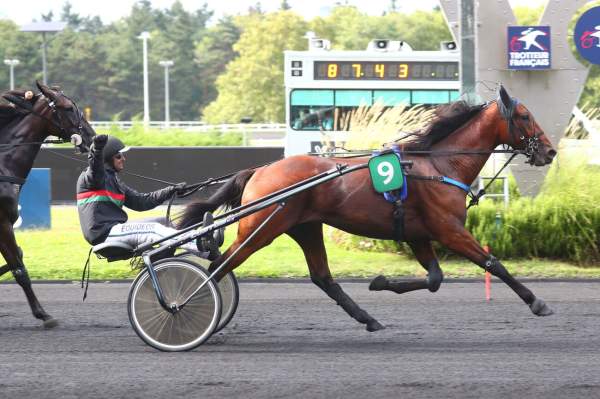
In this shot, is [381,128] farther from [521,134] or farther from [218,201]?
[218,201]

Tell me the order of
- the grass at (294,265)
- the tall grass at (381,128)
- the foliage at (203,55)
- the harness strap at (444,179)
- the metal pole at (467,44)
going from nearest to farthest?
the harness strap at (444,179), the grass at (294,265), the metal pole at (467,44), the tall grass at (381,128), the foliage at (203,55)

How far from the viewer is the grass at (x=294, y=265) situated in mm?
11281

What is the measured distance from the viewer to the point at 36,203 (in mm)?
15984

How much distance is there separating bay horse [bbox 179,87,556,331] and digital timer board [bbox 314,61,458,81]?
14.8 m

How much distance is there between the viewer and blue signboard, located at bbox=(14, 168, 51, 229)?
15.8m

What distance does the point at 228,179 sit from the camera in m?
7.73

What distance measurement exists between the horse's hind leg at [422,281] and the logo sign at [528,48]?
5.93m

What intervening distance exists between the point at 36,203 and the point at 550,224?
8144mm

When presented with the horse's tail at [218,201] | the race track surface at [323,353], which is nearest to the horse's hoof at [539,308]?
the race track surface at [323,353]

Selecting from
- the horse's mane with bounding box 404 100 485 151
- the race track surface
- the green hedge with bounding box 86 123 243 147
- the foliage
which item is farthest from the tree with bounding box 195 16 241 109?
the horse's mane with bounding box 404 100 485 151

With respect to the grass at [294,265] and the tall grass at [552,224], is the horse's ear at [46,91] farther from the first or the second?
the tall grass at [552,224]

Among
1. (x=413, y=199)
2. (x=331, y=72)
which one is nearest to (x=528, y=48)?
(x=413, y=199)

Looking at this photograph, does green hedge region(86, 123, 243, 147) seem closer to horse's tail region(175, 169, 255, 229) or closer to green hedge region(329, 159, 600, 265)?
green hedge region(329, 159, 600, 265)

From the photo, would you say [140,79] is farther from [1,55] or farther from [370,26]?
[370,26]
